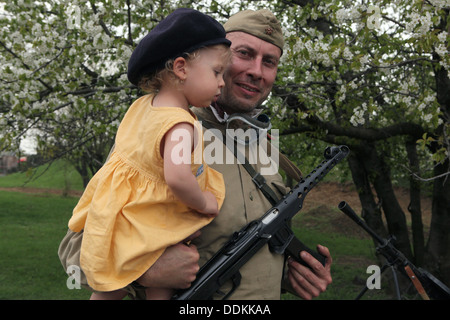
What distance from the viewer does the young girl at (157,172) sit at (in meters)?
1.81

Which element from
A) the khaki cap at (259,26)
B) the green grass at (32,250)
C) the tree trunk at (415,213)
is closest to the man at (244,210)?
the khaki cap at (259,26)

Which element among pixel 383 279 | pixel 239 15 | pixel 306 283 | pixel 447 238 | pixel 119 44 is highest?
pixel 119 44

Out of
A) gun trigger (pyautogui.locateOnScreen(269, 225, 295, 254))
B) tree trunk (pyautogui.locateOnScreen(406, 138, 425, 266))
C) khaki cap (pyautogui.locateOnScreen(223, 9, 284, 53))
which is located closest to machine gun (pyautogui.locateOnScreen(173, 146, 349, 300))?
gun trigger (pyautogui.locateOnScreen(269, 225, 295, 254))

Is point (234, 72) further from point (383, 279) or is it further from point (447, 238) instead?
point (383, 279)

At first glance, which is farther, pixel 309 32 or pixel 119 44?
pixel 309 32

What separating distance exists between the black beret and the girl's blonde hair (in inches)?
0.8

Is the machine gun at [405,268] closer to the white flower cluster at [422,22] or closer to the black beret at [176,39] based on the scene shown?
the black beret at [176,39]

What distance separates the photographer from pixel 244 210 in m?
2.24

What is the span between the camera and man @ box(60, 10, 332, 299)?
1939 millimetres

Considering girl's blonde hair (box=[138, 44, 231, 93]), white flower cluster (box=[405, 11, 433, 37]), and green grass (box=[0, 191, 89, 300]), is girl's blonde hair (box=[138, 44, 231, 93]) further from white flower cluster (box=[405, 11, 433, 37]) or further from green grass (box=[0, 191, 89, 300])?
green grass (box=[0, 191, 89, 300])

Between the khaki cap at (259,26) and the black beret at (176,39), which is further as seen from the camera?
the khaki cap at (259,26)
